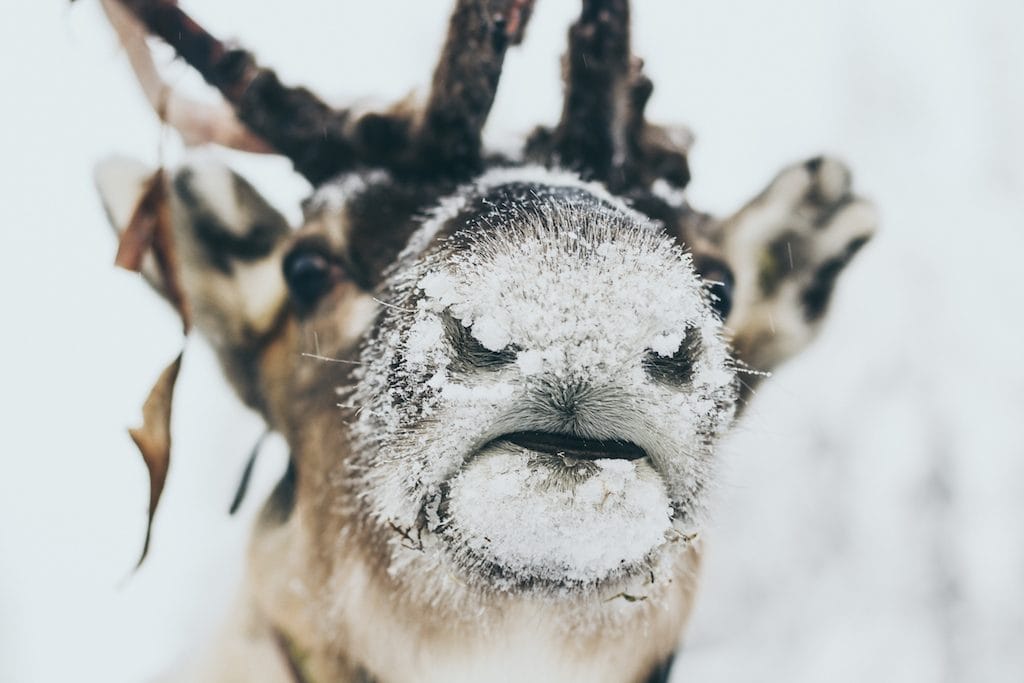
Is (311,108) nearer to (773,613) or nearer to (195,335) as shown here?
(195,335)

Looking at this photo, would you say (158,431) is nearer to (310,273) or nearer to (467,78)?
(310,273)

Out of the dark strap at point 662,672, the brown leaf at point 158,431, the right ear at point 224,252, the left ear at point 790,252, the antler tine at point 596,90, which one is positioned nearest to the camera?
the brown leaf at point 158,431

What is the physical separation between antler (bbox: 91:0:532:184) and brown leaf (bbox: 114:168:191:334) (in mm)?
181

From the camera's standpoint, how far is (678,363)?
4.82 ft

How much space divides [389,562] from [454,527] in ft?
1.31

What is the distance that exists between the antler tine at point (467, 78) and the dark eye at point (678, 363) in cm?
85

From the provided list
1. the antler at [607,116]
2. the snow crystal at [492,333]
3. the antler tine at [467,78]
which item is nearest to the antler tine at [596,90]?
the antler at [607,116]

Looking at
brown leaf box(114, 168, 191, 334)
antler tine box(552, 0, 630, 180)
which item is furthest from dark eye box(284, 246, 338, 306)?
antler tine box(552, 0, 630, 180)

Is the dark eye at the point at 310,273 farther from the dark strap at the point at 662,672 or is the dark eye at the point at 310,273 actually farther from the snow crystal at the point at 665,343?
the dark strap at the point at 662,672

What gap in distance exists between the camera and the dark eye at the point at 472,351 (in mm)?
1387

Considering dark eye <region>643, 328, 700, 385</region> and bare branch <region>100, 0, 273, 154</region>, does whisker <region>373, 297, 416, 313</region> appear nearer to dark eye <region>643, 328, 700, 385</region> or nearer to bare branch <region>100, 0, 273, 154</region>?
dark eye <region>643, 328, 700, 385</region>

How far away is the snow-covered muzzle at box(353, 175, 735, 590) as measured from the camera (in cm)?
138

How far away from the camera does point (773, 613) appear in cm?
700

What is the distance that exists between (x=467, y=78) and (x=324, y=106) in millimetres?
492
